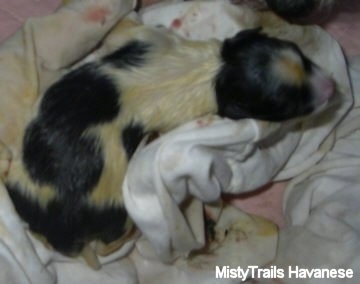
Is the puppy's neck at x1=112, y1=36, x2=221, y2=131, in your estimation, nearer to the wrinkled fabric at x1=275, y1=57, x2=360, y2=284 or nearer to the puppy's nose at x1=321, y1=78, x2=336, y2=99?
the puppy's nose at x1=321, y1=78, x2=336, y2=99

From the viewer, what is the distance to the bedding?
5.13ft

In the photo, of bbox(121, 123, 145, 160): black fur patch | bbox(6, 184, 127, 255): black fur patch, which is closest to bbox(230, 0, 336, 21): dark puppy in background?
bbox(121, 123, 145, 160): black fur patch

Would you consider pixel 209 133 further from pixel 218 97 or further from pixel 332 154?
pixel 332 154

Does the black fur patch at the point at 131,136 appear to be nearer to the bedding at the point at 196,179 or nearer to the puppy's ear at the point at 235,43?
the bedding at the point at 196,179

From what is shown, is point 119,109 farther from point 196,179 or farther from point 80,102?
point 196,179

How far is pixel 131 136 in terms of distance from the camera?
1.53m

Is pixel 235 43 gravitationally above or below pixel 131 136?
above

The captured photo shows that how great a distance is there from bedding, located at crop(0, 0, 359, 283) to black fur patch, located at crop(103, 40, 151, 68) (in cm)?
13

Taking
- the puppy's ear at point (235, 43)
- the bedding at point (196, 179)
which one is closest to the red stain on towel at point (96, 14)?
the bedding at point (196, 179)

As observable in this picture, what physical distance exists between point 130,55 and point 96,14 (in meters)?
0.18

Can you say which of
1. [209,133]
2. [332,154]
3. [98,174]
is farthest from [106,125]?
[332,154]

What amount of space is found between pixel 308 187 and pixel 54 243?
0.59 metres

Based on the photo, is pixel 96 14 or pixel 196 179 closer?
pixel 196 179

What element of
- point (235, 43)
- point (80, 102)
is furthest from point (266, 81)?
point (80, 102)
